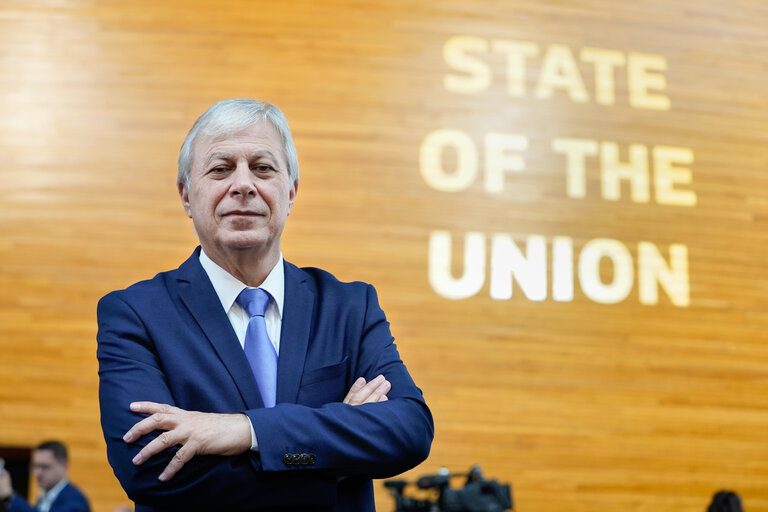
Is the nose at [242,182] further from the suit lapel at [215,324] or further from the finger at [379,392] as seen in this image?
the finger at [379,392]

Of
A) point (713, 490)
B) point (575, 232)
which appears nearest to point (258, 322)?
point (575, 232)

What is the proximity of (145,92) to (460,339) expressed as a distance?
314cm

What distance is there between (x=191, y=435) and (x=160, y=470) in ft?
0.23

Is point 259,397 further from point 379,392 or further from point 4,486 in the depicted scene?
point 4,486

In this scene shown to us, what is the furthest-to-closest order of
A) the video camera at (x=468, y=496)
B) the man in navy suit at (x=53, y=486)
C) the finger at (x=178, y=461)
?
the man in navy suit at (x=53, y=486) → the video camera at (x=468, y=496) → the finger at (x=178, y=461)

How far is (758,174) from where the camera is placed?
6566mm

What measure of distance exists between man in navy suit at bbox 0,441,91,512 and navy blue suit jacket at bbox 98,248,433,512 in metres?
3.35

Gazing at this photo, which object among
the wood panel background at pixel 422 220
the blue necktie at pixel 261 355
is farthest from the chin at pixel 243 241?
the wood panel background at pixel 422 220

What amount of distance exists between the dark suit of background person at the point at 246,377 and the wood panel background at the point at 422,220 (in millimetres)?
4648

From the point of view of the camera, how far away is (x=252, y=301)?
1242 millimetres

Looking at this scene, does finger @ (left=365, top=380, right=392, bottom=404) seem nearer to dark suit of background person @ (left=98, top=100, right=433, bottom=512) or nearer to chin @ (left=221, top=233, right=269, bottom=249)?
dark suit of background person @ (left=98, top=100, right=433, bottom=512)

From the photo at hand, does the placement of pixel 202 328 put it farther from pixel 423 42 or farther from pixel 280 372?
pixel 423 42

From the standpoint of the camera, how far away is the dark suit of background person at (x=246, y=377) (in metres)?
1.08

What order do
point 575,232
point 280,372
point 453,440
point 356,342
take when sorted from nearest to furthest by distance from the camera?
point 280,372
point 356,342
point 453,440
point 575,232
